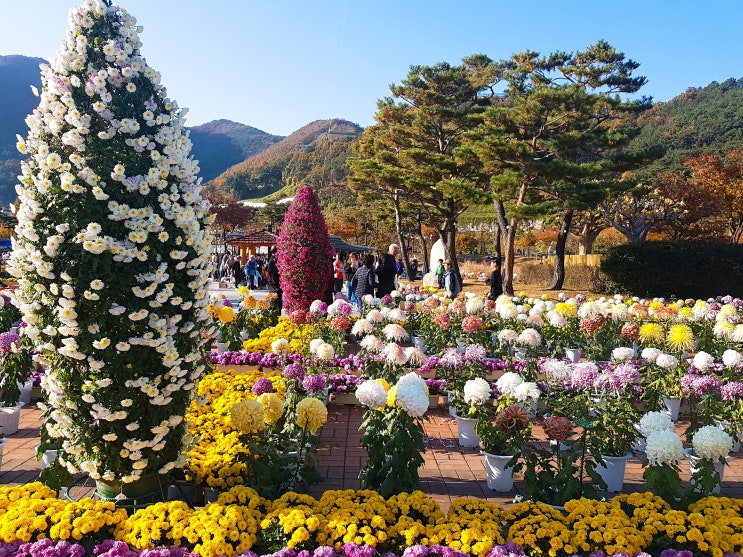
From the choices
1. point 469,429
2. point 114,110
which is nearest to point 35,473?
point 114,110

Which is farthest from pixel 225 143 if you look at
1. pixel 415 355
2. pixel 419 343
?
pixel 415 355

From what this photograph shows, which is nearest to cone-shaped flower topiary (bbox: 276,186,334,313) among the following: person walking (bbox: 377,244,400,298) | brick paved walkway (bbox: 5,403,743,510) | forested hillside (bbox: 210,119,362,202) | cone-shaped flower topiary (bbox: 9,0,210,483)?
person walking (bbox: 377,244,400,298)

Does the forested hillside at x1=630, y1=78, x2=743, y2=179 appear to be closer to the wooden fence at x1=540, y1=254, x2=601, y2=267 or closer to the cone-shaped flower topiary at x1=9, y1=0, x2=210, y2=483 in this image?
the wooden fence at x1=540, y1=254, x2=601, y2=267

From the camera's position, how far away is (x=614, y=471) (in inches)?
Result: 146

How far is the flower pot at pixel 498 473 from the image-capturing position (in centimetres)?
363

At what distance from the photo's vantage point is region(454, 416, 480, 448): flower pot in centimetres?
446

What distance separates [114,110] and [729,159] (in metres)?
29.8

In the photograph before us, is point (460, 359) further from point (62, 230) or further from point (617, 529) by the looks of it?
point (62, 230)

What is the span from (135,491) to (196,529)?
70 centimetres

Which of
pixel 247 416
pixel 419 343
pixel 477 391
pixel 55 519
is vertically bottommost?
pixel 419 343

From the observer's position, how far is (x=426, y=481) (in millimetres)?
3852

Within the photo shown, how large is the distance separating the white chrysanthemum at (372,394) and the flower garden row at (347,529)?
677mm

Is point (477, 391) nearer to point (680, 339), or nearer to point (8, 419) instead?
point (680, 339)

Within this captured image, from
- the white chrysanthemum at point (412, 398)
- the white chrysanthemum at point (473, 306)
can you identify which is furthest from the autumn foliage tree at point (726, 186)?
the white chrysanthemum at point (412, 398)
